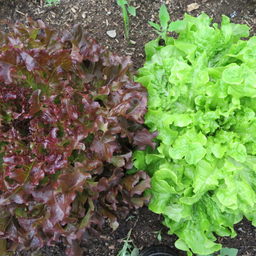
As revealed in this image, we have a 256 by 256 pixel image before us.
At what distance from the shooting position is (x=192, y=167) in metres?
1.98

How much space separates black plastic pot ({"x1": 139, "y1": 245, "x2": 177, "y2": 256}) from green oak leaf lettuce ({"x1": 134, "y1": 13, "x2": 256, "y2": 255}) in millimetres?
360

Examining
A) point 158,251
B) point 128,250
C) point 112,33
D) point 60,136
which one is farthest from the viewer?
point 112,33

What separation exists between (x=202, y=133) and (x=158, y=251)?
136cm

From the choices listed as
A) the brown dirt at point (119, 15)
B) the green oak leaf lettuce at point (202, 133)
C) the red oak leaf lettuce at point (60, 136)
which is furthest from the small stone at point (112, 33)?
the red oak leaf lettuce at point (60, 136)

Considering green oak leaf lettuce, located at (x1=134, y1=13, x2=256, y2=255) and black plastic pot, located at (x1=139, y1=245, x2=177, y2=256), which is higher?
green oak leaf lettuce, located at (x1=134, y1=13, x2=256, y2=255)

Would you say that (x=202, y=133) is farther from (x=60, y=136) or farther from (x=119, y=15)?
(x=119, y=15)

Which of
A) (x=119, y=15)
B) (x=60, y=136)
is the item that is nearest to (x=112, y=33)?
(x=119, y=15)

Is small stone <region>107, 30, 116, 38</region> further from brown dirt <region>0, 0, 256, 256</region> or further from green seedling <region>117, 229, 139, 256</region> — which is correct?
green seedling <region>117, 229, 139, 256</region>

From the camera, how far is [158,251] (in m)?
2.56

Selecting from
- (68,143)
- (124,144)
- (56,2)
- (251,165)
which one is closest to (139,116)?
(124,144)

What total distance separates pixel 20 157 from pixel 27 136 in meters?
0.22

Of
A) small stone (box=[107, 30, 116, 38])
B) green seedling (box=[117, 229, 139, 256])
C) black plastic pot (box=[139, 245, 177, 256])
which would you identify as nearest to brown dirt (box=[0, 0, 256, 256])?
small stone (box=[107, 30, 116, 38])

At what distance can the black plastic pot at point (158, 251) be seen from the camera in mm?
2535

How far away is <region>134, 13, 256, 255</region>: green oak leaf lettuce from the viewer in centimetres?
186
